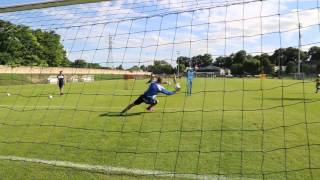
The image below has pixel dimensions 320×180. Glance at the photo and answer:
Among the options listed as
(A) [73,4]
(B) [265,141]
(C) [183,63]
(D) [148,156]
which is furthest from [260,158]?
(A) [73,4]

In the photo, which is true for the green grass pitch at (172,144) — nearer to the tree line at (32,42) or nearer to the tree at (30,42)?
the tree line at (32,42)

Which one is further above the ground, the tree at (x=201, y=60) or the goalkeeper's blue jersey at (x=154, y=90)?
the tree at (x=201, y=60)

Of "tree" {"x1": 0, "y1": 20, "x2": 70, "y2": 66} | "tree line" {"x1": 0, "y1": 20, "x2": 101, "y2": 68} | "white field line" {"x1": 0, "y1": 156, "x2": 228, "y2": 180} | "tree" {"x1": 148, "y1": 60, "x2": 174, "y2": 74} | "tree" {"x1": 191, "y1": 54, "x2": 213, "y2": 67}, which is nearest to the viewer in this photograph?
"white field line" {"x1": 0, "y1": 156, "x2": 228, "y2": 180}

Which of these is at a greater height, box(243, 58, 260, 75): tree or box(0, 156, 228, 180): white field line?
box(243, 58, 260, 75): tree

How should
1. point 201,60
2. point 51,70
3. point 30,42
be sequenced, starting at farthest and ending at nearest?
point 51,70
point 30,42
point 201,60

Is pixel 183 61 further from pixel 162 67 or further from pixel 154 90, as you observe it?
pixel 154 90

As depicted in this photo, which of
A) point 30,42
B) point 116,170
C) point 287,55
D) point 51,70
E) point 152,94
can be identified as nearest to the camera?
point 116,170

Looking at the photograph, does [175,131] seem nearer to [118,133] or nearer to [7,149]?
[118,133]

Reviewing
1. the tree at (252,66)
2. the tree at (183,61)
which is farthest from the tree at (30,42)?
the tree at (252,66)

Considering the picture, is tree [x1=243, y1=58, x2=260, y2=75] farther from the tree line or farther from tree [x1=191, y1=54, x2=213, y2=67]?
the tree line

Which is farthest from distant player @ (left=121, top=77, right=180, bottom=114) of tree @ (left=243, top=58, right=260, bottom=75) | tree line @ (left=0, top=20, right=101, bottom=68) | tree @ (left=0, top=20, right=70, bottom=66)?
tree @ (left=243, top=58, right=260, bottom=75)

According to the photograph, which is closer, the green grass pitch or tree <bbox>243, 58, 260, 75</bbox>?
the green grass pitch

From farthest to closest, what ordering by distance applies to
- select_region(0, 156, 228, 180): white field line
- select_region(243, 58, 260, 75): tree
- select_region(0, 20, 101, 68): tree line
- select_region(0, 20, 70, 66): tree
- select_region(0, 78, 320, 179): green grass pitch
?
1. select_region(0, 20, 70, 66): tree
2. select_region(0, 20, 101, 68): tree line
3. select_region(243, 58, 260, 75): tree
4. select_region(0, 78, 320, 179): green grass pitch
5. select_region(0, 156, 228, 180): white field line

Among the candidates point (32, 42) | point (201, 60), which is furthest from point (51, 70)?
point (201, 60)
